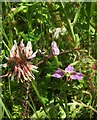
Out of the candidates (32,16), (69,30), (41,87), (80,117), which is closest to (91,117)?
(80,117)

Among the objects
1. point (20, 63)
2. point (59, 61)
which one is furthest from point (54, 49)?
point (59, 61)

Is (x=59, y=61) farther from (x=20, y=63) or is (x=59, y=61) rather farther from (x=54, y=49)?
(x=20, y=63)

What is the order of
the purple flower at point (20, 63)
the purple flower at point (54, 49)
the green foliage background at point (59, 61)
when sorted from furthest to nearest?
the green foliage background at point (59, 61) < the purple flower at point (54, 49) < the purple flower at point (20, 63)

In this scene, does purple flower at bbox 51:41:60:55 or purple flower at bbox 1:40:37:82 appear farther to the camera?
purple flower at bbox 51:41:60:55

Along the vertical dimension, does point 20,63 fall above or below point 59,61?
above

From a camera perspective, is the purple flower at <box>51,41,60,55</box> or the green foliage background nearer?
the purple flower at <box>51,41,60,55</box>

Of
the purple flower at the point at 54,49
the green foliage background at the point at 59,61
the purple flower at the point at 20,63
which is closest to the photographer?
the purple flower at the point at 20,63

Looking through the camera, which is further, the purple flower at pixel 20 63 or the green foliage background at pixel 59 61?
the green foliage background at pixel 59 61

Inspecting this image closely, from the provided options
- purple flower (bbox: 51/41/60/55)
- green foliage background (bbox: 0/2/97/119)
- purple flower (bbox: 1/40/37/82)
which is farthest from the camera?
green foliage background (bbox: 0/2/97/119)

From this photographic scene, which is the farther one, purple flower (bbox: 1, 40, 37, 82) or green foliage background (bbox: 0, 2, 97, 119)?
green foliage background (bbox: 0, 2, 97, 119)

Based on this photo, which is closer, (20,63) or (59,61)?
(20,63)

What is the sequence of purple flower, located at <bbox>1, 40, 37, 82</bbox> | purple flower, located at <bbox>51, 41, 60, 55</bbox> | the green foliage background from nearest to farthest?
purple flower, located at <bbox>1, 40, 37, 82</bbox>
purple flower, located at <bbox>51, 41, 60, 55</bbox>
the green foliage background

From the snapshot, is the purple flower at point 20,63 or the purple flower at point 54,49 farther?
the purple flower at point 54,49
